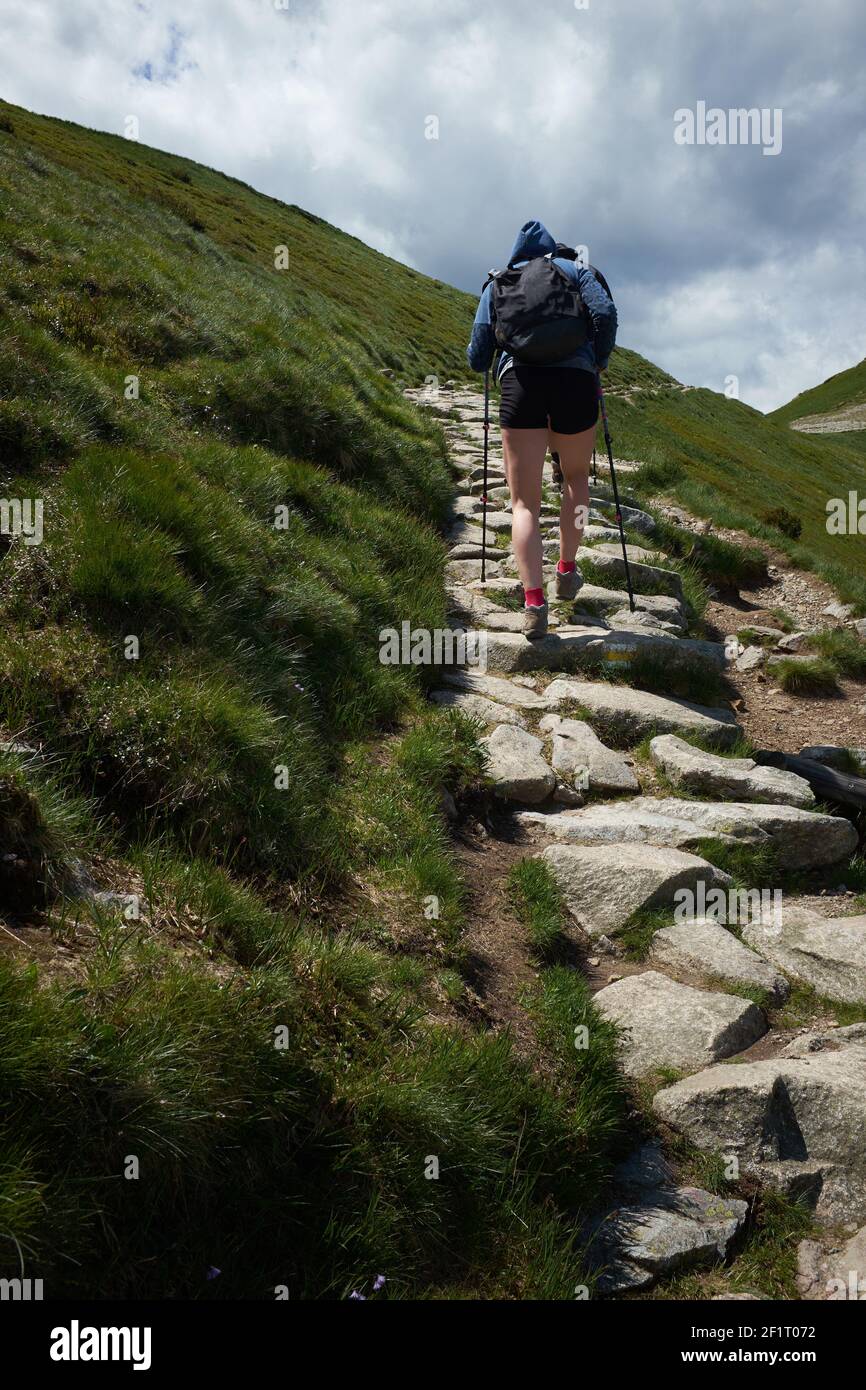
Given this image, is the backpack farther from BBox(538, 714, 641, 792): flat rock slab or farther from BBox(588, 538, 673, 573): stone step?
BBox(588, 538, 673, 573): stone step

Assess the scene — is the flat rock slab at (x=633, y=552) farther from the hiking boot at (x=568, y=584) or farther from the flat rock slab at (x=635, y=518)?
the hiking boot at (x=568, y=584)

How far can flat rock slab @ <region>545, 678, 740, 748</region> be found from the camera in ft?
24.3

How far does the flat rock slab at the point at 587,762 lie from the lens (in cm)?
653

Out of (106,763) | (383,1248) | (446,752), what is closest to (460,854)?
(446,752)

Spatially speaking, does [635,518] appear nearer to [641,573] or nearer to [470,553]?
[641,573]

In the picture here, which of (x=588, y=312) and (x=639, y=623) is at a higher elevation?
(x=588, y=312)

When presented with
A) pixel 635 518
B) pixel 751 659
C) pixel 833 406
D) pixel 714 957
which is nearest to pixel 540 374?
pixel 751 659

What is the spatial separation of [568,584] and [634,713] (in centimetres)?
245

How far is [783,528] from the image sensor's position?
20953 millimetres

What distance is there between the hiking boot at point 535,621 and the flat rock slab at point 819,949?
13.1 feet

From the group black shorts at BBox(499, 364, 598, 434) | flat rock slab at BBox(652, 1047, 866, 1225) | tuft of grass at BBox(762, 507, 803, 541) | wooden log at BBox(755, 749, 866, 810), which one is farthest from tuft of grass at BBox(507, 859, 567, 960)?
tuft of grass at BBox(762, 507, 803, 541)

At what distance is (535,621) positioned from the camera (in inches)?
332

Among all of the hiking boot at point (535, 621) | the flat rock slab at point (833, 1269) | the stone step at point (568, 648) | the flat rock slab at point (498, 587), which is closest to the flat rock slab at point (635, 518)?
the flat rock slab at point (498, 587)

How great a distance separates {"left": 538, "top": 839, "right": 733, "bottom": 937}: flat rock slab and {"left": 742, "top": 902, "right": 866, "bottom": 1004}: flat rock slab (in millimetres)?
429
